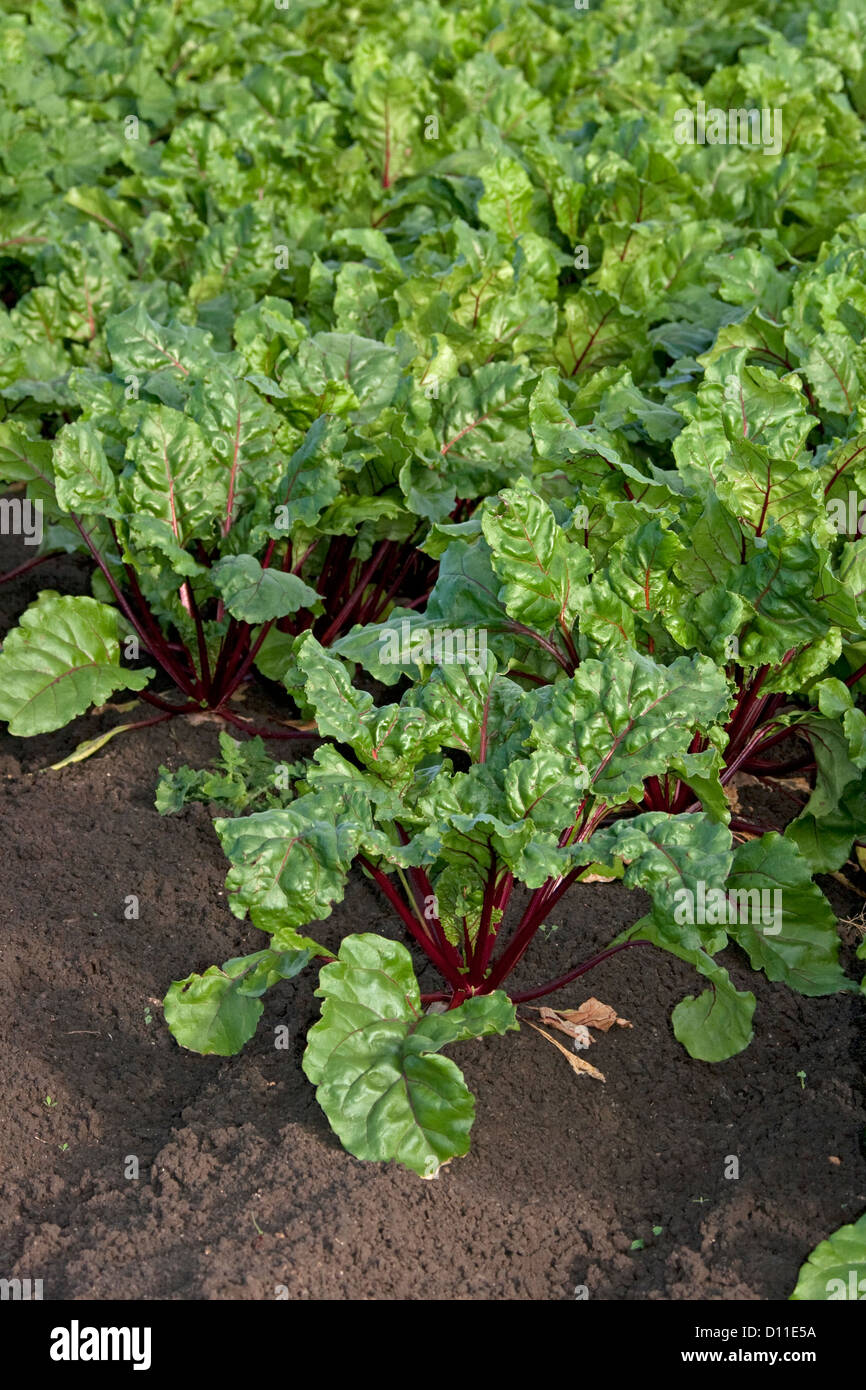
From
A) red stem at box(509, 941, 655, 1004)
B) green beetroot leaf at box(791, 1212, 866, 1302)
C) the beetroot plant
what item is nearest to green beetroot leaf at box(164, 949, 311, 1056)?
the beetroot plant

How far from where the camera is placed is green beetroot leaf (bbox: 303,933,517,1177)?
2.42m

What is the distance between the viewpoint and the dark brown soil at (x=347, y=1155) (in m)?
2.38

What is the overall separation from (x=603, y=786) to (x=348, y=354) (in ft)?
5.48

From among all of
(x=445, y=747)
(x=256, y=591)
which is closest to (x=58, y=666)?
(x=256, y=591)

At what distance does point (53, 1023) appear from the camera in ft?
9.48

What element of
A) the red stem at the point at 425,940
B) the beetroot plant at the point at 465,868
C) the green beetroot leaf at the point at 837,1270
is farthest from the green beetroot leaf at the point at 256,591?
the green beetroot leaf at the point at 837,1270

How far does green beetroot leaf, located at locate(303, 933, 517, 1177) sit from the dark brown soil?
104mm

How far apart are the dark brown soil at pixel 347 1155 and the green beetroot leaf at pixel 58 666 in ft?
1.00

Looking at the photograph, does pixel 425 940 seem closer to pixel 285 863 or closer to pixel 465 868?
pixel 465 868

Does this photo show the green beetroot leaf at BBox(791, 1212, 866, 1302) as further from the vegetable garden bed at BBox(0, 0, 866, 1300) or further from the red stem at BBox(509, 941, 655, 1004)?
the red stem at BBox(509, 941, 655, 1004)

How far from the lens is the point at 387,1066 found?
8.14ft

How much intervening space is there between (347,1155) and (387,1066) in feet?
0.63

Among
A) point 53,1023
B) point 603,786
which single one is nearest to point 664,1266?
point 603,786
